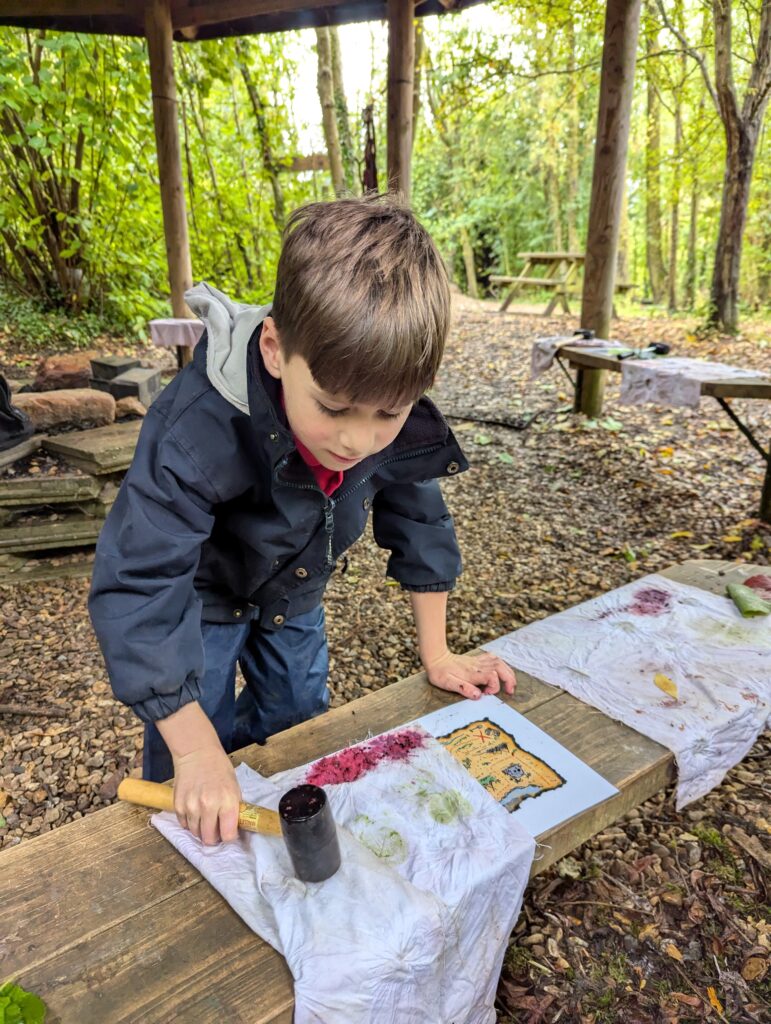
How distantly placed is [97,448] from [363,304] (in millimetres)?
2829

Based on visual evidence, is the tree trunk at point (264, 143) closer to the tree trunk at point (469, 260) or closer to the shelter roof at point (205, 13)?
the shelter roof at point (205, 13)

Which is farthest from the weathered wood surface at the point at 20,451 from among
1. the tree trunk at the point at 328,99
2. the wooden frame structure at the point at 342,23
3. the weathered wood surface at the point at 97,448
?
the tree trunk at the point at 328,99

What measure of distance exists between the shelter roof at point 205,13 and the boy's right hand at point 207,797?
511 cm

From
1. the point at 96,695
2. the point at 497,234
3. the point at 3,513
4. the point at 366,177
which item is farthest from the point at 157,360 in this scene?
the point at 497,234

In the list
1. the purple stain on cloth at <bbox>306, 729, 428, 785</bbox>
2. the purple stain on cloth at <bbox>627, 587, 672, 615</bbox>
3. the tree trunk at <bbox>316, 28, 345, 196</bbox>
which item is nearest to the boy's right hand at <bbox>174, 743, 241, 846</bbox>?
the purple stain on cloth at <bbox>306, 729, 428, 785</bbox>

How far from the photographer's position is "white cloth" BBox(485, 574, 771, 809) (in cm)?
148

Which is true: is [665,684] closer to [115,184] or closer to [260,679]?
[260,679]

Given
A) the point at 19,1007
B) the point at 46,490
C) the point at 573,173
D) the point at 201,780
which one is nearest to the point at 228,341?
the point at 201,780

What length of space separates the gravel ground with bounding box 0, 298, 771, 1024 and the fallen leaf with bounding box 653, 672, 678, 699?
1.66 feet

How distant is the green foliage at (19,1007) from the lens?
82cm

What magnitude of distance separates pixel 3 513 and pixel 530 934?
9.74ft

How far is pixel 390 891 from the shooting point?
102cm

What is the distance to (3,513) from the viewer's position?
3.27 m

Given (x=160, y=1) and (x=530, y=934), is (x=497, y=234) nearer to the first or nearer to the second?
(x=160, y=1)
